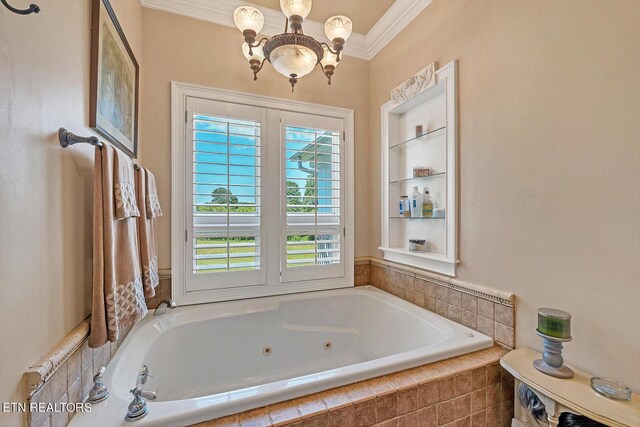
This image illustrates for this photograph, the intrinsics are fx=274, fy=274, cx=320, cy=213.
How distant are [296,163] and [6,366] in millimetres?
Answer: 1895

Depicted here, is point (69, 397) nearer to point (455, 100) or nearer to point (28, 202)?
point (28, 202)

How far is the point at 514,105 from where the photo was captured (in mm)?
1389

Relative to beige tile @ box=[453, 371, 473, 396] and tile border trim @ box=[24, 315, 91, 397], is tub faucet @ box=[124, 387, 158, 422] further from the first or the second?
beige tile @ box=[453, 371, 473, 396]

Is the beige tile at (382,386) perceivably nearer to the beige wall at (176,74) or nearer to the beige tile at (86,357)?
the beige tile at (86,357)

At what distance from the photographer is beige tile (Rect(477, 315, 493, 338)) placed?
1.50m

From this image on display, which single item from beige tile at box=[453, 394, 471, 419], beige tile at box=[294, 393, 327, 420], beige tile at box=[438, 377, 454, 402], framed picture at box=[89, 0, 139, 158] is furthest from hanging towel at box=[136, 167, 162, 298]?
beige tile at box=[453, 394, 471, 419]

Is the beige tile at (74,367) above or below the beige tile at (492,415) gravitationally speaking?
above

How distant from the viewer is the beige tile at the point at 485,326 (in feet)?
4.92

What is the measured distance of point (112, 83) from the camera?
4.30 ft

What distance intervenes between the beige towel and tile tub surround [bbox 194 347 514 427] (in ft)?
1.61

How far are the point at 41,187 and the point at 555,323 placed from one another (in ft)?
6.12

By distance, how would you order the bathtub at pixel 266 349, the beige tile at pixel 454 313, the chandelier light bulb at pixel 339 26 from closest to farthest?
the bathtub at pixel 266 349
the chandelier light bulb at pixel 339 26
the beige tile at pixel 454 313

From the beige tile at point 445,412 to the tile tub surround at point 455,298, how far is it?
0.46 metres

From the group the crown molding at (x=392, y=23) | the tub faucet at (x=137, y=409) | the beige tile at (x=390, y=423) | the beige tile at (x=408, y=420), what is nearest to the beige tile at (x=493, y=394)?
the beige tile at (x=408, y=420)
